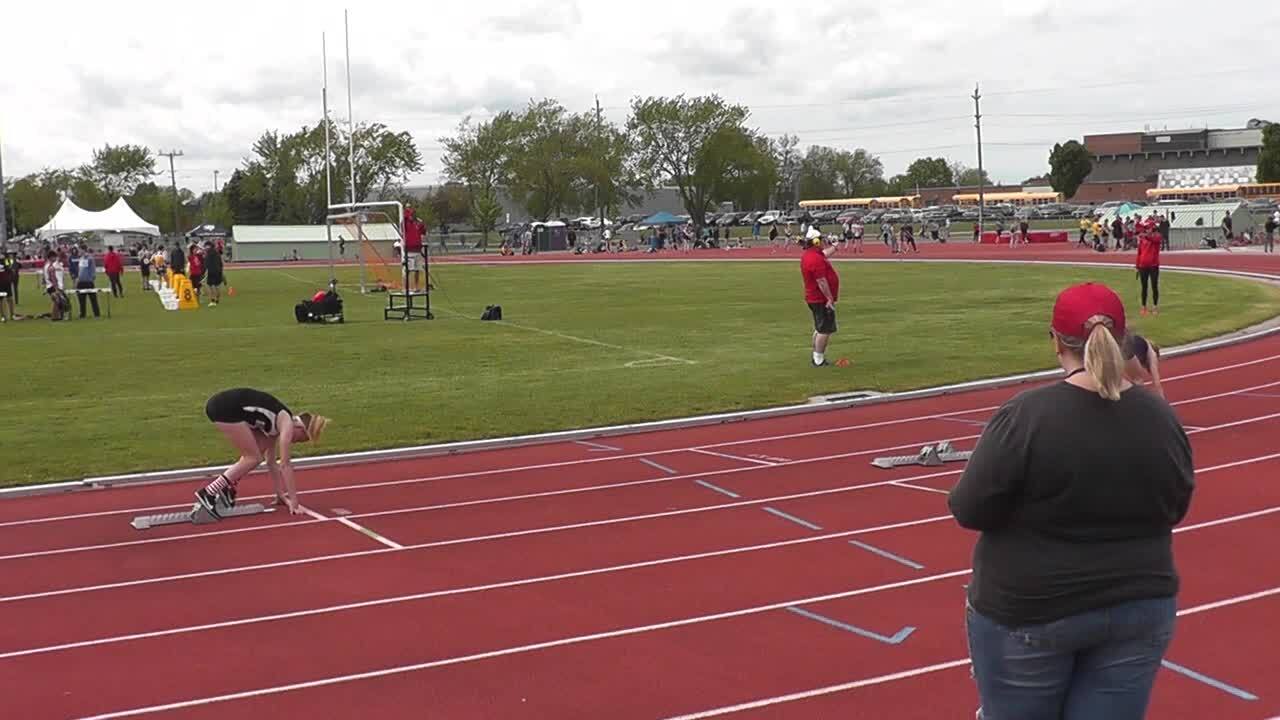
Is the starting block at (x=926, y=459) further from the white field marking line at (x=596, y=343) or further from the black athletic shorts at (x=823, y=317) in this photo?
the white field marking line at (x=596, y=343)

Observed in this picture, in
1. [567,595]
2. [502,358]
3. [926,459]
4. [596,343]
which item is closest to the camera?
[567,595]

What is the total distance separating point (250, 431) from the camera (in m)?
10.4

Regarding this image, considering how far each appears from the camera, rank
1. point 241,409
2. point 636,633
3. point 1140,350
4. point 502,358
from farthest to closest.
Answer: point 502,358 < point 241,409 < point 636,633 < point 1140,350

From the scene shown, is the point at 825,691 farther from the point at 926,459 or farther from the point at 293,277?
the point at 293,277

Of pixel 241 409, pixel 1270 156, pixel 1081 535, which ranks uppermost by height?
pixel 1270 156

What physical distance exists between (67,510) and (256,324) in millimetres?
18957

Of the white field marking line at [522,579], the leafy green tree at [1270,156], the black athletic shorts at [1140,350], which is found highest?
the leafy green tree at [1270,156]

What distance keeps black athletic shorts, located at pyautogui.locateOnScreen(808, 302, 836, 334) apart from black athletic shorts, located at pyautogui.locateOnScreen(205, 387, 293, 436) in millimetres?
9340

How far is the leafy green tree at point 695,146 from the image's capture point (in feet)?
370

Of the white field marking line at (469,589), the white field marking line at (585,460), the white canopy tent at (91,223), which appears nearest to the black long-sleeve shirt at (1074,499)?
the white field marking line at (469,589)

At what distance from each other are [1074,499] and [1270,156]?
417 feet

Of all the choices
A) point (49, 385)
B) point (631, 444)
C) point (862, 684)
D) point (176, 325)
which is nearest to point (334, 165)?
point (176, 325)

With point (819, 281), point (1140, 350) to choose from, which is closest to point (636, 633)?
point (1140, 350)

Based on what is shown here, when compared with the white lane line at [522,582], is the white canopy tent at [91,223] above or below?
above
